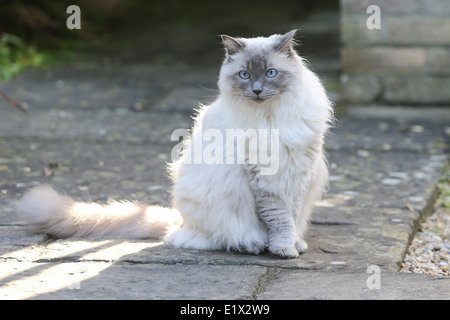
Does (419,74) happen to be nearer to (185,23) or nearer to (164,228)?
(164,228)

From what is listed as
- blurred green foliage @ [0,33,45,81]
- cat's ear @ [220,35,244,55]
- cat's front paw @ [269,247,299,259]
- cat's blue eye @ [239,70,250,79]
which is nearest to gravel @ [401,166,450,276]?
cat's front paw @ [269,247,299,259]

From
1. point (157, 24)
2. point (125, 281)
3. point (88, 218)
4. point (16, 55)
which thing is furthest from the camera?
point (157, 24)

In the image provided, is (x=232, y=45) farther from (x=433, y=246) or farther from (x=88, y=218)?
(x=433, y=246)

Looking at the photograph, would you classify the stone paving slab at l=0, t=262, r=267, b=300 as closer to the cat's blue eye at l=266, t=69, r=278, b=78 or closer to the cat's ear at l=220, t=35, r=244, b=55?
the cat's blue eye at l=266, t=69, r=278, b=78

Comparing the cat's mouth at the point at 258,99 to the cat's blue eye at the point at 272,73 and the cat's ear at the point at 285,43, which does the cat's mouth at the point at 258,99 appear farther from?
the cat's ear at the point at 285,43

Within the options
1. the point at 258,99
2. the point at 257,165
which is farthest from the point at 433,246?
the point at 258,99

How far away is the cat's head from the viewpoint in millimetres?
3342

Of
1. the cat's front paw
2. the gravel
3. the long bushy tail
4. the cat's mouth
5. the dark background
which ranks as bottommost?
the gravel

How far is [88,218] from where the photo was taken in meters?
3.70

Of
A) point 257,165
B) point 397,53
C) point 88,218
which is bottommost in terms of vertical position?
point 88,218

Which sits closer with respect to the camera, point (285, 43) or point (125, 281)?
point (125, 281)

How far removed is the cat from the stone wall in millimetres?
3088

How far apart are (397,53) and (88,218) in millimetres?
3820

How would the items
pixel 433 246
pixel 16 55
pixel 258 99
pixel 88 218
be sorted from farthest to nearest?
pixel 16 55 < pixel 433 246 < pixel 88 218 < pixel 258 99
